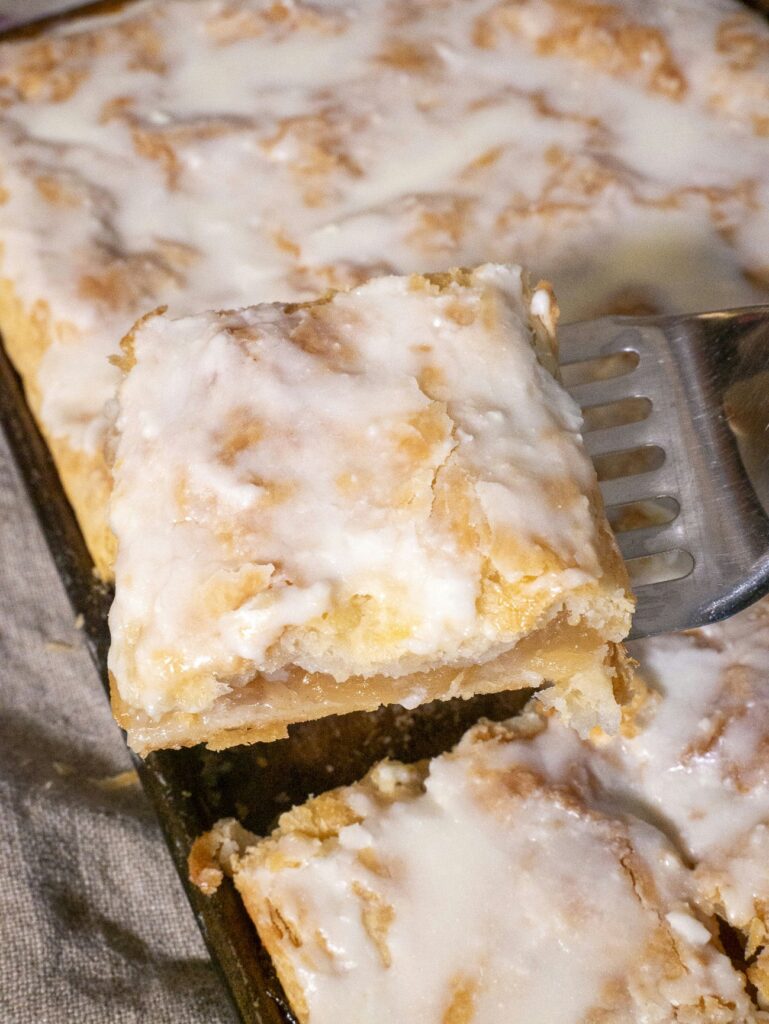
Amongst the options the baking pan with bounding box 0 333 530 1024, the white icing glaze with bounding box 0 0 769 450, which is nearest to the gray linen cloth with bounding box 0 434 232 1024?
the baking pan with bounding box 0 333 530 1024

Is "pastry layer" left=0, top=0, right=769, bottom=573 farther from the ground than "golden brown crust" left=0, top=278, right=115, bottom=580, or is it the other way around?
"pastry layer" left=0, top=0, right=769, bottom=573

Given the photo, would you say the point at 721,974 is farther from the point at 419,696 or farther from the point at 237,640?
the point at 237,640

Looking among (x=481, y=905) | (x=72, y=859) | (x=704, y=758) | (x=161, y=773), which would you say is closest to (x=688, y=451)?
(x=704, y=758)

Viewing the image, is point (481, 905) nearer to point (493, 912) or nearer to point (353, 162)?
point (493, 912)

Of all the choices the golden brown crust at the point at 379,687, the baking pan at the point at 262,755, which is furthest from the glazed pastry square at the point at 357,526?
the baking pan at the point at 262,755

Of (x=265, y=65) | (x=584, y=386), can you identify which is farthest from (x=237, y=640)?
(x=265, y=65)

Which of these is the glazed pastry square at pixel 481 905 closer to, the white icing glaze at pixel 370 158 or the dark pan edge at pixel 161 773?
the dark pan edge at pixel 161 773

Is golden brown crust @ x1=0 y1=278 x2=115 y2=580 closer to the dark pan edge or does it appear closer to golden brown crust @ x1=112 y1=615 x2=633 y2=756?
the dark pan edge
